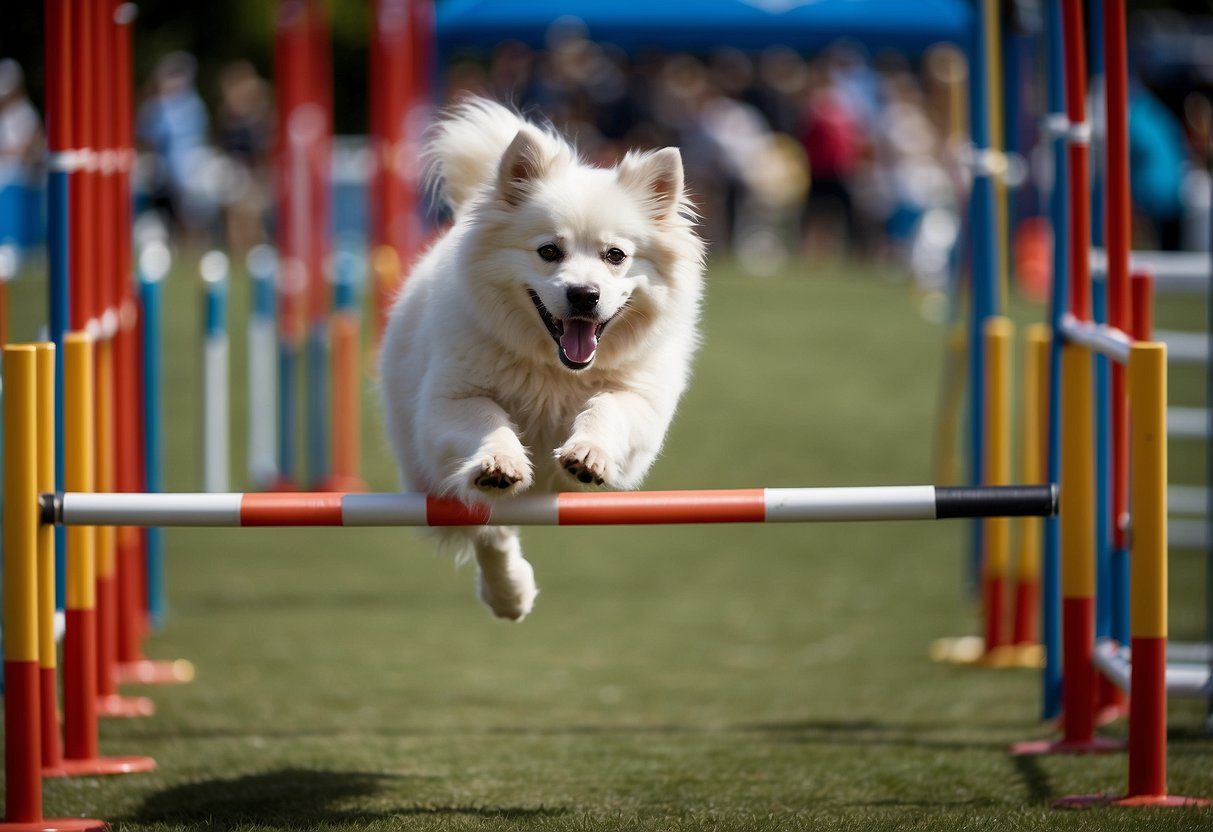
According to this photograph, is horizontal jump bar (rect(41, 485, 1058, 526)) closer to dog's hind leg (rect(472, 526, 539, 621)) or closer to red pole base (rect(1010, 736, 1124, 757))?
dog's hind leg (rect(472, 526, 539, 621))

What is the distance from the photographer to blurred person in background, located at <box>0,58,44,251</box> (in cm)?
1753

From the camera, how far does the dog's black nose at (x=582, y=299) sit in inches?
177

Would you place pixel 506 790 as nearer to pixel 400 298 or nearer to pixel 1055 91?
pixel 400 298

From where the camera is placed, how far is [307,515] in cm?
432

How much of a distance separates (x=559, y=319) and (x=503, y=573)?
1029 millimetres

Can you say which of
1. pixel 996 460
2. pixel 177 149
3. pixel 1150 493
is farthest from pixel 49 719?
pixel 177 149

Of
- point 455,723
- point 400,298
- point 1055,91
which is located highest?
point 1055,91

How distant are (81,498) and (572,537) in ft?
21.3

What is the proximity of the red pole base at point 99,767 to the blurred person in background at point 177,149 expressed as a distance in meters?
17.6

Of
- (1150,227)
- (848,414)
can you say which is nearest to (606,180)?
(848,414)

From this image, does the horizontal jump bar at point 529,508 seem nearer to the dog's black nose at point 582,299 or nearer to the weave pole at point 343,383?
the dog's black nose at point 582,299

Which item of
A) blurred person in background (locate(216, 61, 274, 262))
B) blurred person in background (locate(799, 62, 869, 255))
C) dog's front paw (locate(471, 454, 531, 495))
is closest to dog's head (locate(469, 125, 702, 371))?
dog's front paw (locate(471, 454, 531, 495))

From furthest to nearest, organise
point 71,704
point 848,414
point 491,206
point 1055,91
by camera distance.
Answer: point 848,414
point 1055,91
point 71,704
point 491,206

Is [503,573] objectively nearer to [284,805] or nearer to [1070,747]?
[284,805]
